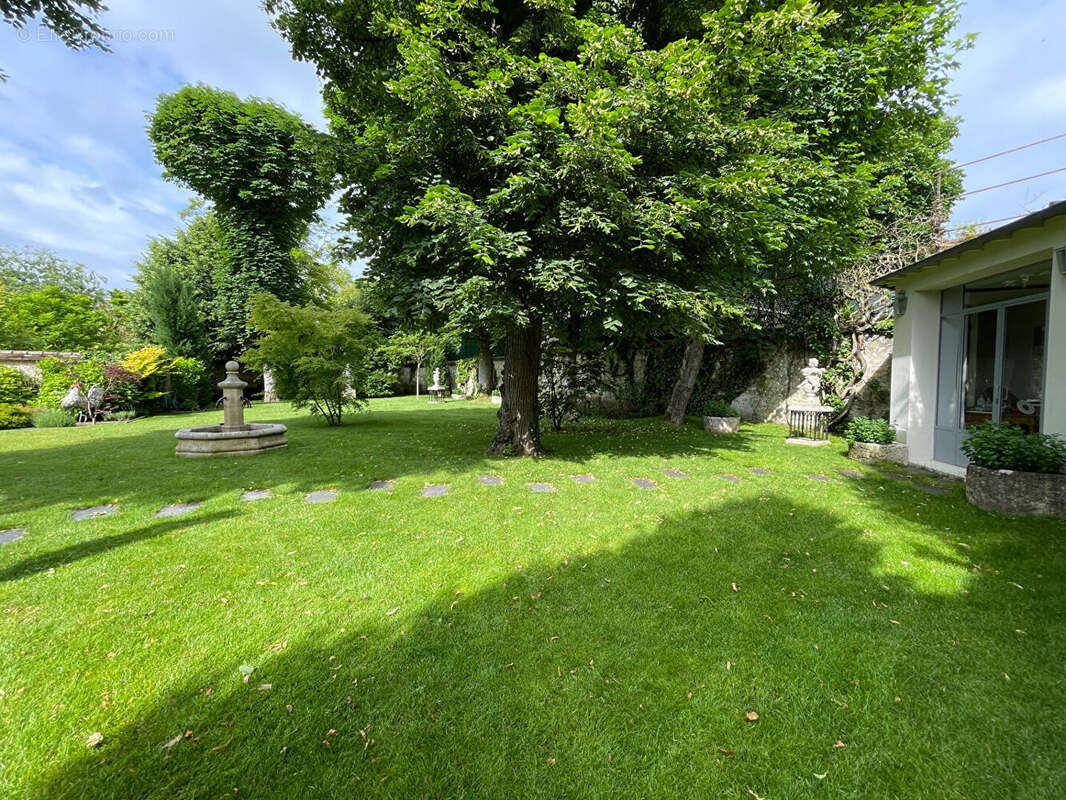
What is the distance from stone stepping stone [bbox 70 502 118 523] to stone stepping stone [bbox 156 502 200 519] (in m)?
0.42

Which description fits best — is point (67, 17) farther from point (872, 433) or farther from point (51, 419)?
point (872, 433)

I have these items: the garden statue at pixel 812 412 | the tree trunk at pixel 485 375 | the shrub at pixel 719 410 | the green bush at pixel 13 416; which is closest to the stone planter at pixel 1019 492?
the garden statue at pixel 812 412

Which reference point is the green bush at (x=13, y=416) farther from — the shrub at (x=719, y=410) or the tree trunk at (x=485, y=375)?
the shrub at (x=719, y=410)

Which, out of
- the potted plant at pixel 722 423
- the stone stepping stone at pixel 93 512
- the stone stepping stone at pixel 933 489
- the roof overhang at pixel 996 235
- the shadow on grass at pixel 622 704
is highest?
the roof overhang at pixel 996 235

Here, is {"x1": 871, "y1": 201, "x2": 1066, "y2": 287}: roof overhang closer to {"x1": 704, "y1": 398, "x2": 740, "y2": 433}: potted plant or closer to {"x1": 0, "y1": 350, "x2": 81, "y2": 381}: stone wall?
{"x1": 704, "y1": 398, "x2": 740, "y2": 433}: potted plant

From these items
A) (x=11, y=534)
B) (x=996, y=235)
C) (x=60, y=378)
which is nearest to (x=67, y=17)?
(x=11, y=534)

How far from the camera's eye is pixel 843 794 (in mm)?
1516

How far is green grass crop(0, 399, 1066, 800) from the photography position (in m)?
1.60

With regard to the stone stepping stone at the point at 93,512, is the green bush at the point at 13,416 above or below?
above

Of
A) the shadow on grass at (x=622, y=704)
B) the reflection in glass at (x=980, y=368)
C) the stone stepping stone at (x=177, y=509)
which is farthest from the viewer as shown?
the reflection in glass at (x=980, y=368)

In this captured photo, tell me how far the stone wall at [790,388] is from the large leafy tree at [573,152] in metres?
4.30

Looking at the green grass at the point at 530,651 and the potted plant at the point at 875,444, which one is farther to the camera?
the potted plant at the point at 875,444

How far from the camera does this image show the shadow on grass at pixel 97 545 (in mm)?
3025

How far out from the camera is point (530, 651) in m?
2.24
